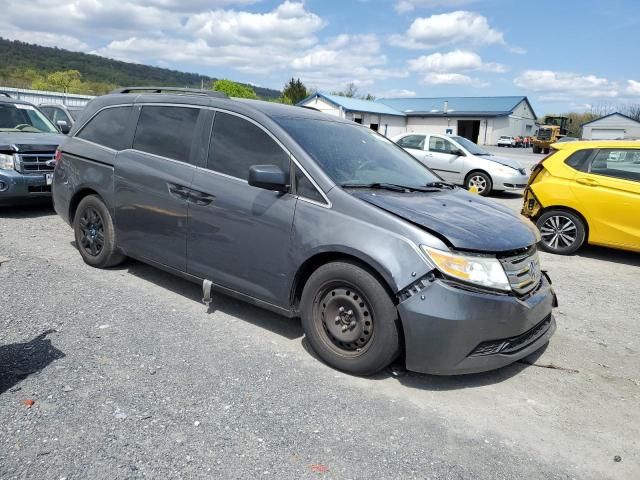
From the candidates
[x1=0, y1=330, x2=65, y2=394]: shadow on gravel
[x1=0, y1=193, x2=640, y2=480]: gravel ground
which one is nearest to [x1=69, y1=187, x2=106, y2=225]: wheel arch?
[x1=0, y1=193, x2=640, y2=480]: gravel ground

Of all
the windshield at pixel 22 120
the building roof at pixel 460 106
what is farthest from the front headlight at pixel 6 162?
the building roof at pixel 460 106

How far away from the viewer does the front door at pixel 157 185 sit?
14.3ft

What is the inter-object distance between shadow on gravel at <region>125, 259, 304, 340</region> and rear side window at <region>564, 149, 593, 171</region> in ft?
17.5

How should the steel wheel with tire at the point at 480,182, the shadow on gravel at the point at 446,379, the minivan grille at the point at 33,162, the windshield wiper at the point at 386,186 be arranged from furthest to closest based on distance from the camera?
the steel wheel with tire at the point at 480,182
the minivan grille at the point at 33,162
the windshield wiper at the point at 386,186
the shadow on gravel at the point at 446,379

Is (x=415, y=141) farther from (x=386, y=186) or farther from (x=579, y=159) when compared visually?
(x=386, y=186)

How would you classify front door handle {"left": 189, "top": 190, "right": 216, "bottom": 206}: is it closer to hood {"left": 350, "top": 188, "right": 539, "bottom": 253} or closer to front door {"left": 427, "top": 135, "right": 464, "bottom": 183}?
hood {"left": 350, "top": 188, "right": 539, "bottom": 253}

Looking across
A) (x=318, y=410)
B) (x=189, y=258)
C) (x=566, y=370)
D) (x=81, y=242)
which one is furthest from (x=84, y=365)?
(x=566, y=370)

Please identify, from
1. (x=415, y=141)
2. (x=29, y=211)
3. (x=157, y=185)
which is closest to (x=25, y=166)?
(x=29, y=211)

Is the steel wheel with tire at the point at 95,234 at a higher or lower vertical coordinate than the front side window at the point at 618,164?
lower

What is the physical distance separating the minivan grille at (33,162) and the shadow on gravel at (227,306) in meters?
3.32

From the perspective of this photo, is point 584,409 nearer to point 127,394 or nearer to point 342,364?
point 342,364

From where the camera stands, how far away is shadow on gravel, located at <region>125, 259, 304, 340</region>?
4.27m

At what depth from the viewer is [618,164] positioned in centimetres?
707

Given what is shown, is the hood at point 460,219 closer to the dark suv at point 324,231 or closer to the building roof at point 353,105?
the dark suv at point 324,231
